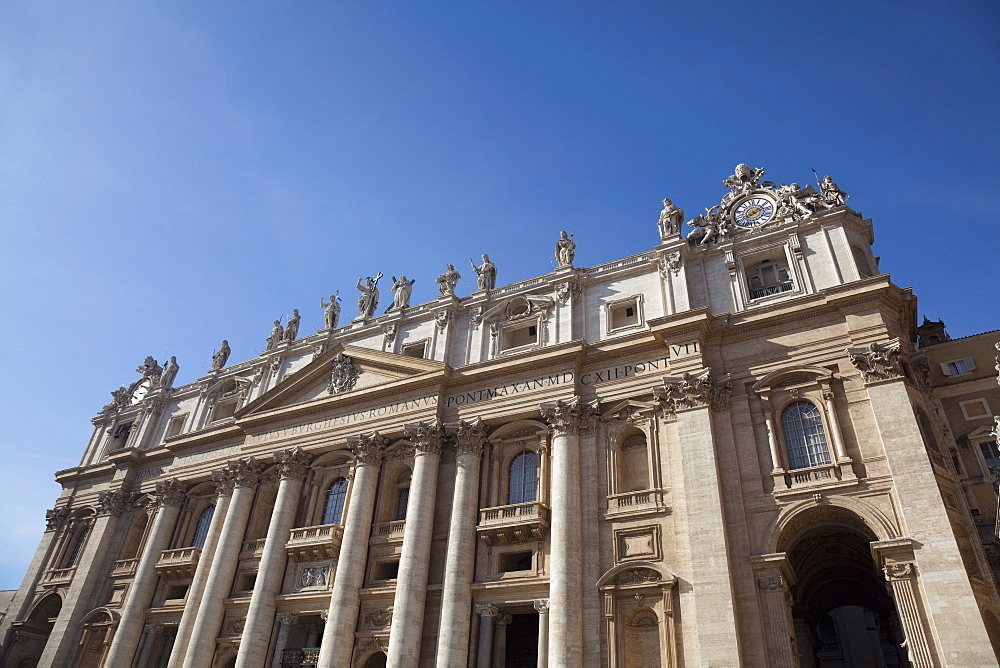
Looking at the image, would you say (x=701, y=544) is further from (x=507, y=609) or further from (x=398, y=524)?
(x=398, y=524)

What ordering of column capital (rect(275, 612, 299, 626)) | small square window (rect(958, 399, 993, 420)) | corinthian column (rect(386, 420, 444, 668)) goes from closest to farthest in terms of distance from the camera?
corinthian column (rect(386, 420, 444, 668)) < small square window (rect(958, 399, 993, 420)) < column capital (rect(275, 612, 299, 626))

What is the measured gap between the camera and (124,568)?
37.7 meters

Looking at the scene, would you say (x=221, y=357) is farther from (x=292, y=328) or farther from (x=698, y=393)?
(x=698, y=393)

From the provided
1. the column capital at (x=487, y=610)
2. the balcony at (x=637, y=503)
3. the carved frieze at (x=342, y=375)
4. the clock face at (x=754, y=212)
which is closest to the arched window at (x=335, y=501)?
the carved frieze at (x=342, y=375)

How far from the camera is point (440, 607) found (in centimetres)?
2689

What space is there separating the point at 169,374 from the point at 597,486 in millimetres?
32984

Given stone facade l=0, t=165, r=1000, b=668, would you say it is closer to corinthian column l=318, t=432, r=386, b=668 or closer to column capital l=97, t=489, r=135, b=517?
corinthian column l=318, t=432, r=386, b=668

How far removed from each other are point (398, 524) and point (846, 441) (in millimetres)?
17790

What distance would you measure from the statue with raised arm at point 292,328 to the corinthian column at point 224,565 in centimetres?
853

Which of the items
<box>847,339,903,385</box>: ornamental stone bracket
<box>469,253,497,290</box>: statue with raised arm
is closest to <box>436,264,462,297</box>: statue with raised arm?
<box>469,253,497,290</box>: statue with raised arm

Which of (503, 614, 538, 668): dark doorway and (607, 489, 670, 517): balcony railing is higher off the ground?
(607, 489, 670, 517): balcony railing

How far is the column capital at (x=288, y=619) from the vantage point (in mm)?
29734

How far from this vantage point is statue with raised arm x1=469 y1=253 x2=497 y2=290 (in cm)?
3597

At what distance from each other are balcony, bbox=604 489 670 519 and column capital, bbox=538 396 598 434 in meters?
3.20
